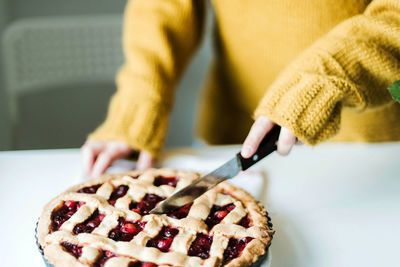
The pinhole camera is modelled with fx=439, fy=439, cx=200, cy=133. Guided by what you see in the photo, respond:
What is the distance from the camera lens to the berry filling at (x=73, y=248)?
684 mm

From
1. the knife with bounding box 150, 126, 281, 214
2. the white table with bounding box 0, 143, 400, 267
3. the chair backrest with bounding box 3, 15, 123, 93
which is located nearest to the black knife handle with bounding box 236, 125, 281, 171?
the knife with bounding box 150, 126, 281, 214

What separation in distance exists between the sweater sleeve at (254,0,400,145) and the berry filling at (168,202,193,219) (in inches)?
9.0

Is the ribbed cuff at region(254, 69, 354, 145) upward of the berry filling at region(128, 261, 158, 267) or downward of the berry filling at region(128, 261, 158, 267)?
upward

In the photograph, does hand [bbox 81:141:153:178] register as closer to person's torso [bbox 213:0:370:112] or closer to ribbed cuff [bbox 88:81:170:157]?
ribbed cuff [bbox 88:81:170:157]

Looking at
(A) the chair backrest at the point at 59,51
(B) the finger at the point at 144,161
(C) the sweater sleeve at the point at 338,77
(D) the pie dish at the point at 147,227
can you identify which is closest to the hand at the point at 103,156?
(B) the finger at the point at 144,161

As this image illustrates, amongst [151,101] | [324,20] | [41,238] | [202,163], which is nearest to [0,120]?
[151,101]

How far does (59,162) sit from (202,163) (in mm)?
353

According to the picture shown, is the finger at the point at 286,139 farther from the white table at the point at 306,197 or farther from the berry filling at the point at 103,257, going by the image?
the berry filling at the point at 103,257

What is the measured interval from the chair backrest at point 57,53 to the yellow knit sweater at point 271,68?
1.51 feet

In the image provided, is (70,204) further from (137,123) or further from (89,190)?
(137,123)

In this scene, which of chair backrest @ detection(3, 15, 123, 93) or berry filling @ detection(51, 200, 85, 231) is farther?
chair backrest @ detection(3, 15, 123, 93)

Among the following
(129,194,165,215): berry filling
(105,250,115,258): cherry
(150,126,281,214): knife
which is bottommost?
(129,194,165,215): berry filling

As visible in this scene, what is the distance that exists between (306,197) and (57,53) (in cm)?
114

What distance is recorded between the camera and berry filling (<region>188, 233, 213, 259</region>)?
2.29 ft
